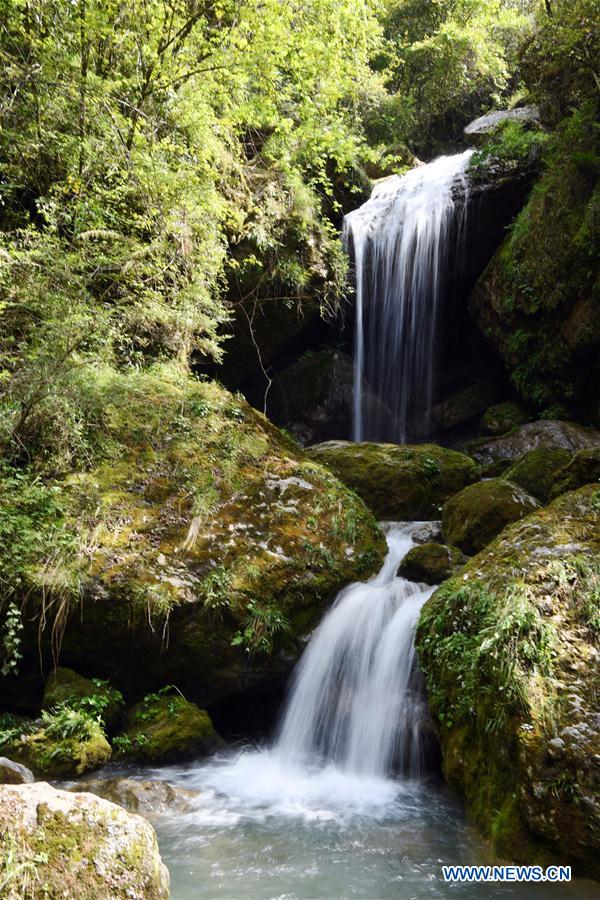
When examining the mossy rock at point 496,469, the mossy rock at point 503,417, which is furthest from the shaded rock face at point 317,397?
the mossy rock at point 496,469

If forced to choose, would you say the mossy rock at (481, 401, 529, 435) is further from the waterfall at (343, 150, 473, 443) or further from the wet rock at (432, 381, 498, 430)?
the waterfall at (343, 150, 473, 443)

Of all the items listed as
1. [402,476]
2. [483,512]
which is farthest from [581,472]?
[402,476]

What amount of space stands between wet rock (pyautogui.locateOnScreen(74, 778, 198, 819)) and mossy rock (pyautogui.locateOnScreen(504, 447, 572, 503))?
5.27 metres

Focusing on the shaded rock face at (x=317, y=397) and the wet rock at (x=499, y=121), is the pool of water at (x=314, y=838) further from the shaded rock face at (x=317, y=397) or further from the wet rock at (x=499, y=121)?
the wet rock at (x=499, y=121)

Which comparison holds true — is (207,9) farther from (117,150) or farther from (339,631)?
(339,631)

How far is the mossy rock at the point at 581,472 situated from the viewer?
238 inches

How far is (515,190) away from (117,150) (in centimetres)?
793

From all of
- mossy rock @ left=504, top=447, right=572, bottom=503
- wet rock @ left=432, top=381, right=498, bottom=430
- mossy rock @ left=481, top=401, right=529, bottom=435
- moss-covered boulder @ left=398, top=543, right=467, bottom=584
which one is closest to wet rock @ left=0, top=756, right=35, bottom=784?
moss-covered boulder @ left=398, top=543, right=467, bottom=584

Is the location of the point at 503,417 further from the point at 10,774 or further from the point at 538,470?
the point at 10,774

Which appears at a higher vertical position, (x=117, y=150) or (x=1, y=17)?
(x=1, y=17)

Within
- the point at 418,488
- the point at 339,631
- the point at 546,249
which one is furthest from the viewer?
the point at 546,249

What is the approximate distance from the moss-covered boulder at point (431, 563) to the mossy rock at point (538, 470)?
6.02 ft

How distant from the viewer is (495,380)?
13.1 m

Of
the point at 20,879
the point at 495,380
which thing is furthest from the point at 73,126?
the point at 495,380
